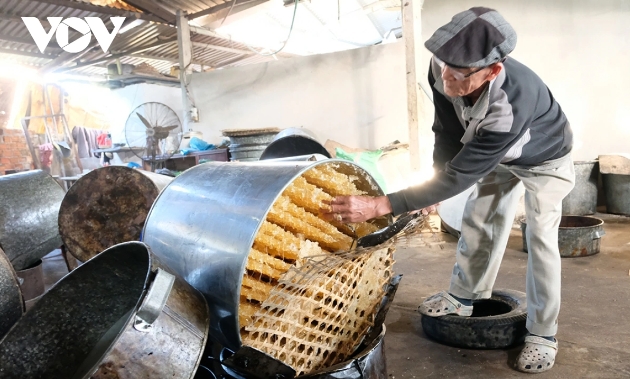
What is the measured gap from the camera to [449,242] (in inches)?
179

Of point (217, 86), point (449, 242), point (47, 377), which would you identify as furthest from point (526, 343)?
point (217, 86)

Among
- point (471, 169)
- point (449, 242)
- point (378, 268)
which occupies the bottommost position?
point (449, 242)

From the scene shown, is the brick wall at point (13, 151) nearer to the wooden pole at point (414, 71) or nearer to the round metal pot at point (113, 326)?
the wooden pole at point (414, 71)

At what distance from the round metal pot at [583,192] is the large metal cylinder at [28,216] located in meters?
5.60

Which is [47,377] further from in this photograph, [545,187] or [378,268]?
[545,187]

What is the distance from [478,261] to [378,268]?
28.8 inches

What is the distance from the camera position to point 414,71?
17.0 feet

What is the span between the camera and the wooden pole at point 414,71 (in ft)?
17.0

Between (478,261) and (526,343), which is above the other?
(478,261)

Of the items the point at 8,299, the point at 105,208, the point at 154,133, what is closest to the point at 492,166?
the point at 8,299

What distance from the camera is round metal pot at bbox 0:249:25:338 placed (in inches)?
75.6

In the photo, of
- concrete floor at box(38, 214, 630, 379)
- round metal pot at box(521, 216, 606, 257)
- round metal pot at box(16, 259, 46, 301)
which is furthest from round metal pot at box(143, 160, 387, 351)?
round metal pot at box(521, 216, 606, 257)

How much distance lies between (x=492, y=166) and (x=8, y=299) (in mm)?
2202

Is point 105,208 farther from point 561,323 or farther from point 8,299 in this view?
point 561,323
